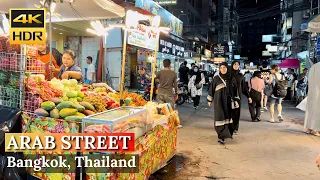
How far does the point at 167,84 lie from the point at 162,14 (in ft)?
34.5

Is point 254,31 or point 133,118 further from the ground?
point 254,31

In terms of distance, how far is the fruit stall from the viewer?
3.28 meters

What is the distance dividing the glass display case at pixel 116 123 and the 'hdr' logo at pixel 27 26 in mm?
1251

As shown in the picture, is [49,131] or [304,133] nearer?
[49,131]

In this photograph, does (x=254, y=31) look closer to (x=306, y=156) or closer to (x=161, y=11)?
(x=161, y=11)

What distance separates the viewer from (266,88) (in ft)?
33.4

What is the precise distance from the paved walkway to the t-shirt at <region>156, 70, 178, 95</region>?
3.91ft

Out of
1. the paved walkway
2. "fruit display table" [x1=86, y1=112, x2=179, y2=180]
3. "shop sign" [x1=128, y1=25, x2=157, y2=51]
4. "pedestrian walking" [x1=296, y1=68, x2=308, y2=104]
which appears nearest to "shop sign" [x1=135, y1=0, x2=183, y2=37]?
"shop sign" [x1=128, y1=25, x2=157, y2=51]

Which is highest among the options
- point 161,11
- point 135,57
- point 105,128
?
point 161,11

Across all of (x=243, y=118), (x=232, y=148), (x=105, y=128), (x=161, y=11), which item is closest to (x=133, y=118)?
(x=105, y=128)

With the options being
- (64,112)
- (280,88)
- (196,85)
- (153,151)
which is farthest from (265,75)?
(64,112)

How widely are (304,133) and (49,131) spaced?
701 centimetres

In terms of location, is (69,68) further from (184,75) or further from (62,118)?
(184,75)

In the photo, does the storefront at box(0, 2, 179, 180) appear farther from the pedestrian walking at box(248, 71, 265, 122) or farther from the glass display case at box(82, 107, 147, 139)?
the pedestrian walking at box(248, 71, 265, 122)
